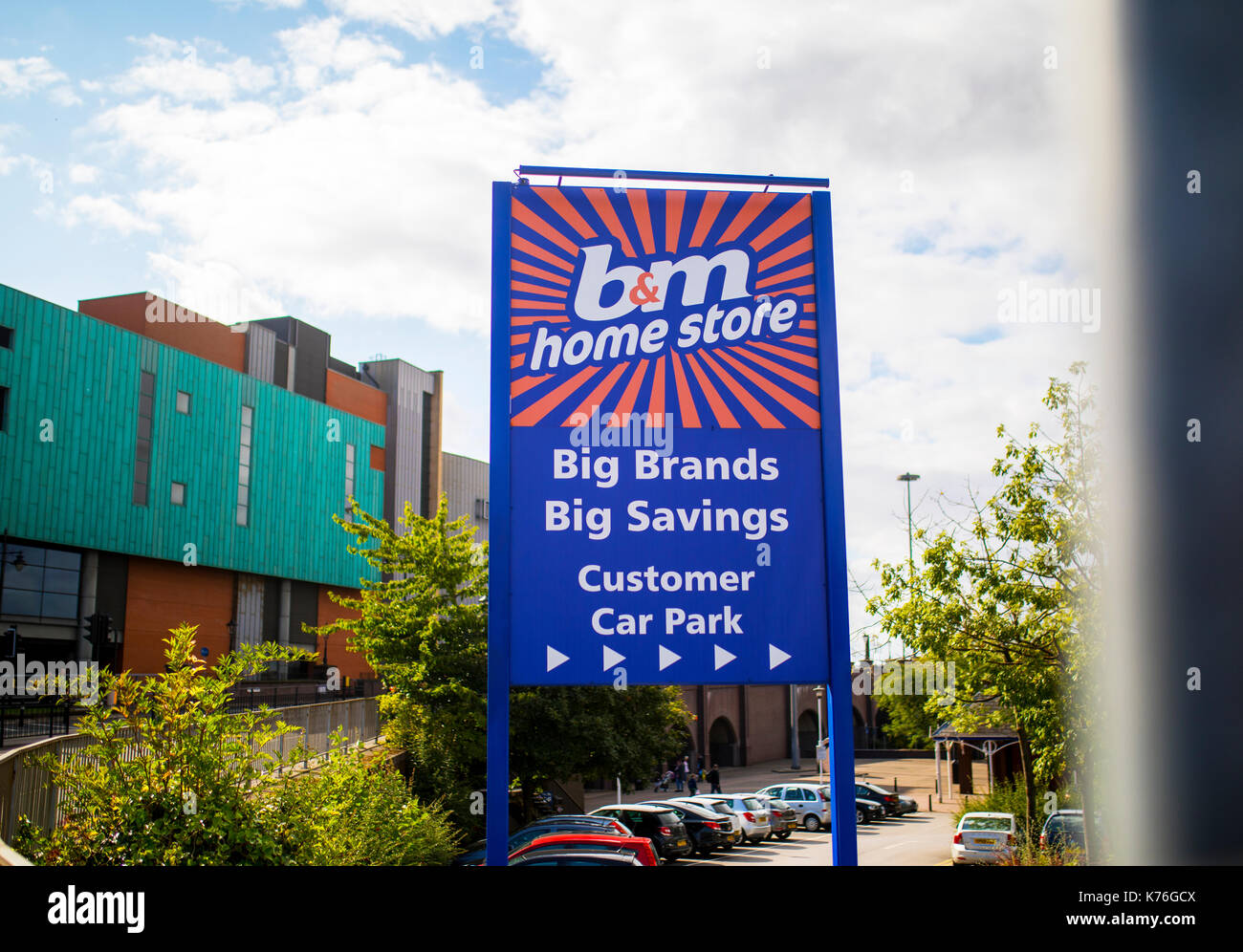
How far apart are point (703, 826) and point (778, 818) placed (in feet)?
17.3

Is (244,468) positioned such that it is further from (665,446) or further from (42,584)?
(665,446)

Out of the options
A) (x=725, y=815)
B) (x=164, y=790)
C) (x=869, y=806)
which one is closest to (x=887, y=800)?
(x=869, y=806)

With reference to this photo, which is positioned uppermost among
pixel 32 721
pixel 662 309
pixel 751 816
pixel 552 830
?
pixel 662 309

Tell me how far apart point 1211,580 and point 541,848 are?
12944mm

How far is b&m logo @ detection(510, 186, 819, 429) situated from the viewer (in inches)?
274

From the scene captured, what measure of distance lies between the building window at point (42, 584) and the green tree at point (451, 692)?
24.1m

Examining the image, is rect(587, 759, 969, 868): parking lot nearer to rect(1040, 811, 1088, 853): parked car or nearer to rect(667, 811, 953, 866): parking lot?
rect(667, 811, 953, 866): parking lot

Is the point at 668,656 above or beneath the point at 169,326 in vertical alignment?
beneath

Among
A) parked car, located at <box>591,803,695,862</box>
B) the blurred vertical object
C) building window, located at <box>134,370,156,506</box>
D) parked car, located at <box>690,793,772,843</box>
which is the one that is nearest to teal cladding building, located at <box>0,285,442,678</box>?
building window, located at <box>134,370,156,506</box>

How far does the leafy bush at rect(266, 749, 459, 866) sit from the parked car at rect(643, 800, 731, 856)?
1302cm

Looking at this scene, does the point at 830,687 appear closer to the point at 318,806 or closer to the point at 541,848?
the point at 318,806

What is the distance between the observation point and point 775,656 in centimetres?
671

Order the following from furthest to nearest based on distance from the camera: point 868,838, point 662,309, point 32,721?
1. point 868,838
2. point 32,721
3. point 662,309
